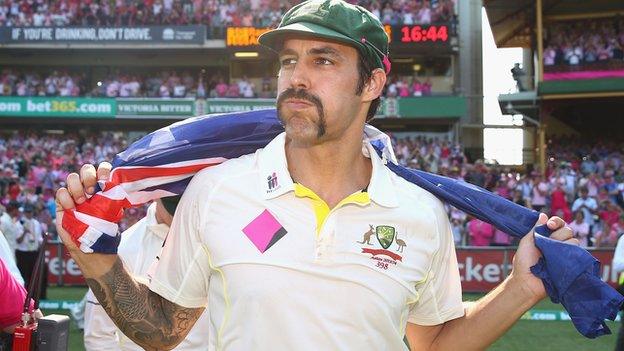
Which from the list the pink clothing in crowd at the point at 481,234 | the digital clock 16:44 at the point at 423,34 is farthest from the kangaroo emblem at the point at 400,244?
the digital clock 16:44 at the point at 423,34

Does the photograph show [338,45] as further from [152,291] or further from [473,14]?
[473,14]

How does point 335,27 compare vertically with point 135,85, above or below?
below

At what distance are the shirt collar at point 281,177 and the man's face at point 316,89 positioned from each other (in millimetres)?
123

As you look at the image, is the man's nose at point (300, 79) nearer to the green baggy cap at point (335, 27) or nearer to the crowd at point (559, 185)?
the green baggy cap at point (335, 27)

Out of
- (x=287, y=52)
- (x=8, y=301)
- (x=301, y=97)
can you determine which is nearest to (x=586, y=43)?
(x=8, y=301)

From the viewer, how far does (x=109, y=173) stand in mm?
2768

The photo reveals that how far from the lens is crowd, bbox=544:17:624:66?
29156 millimetres

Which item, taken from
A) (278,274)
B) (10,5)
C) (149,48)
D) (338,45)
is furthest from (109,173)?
(10,5)

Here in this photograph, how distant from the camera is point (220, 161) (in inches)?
120

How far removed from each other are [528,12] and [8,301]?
33.8 m

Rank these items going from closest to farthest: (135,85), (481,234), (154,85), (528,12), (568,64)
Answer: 1. (481,234)
2. (568,64)
3. (528,12)
4. (135,85)
5. (154,85)

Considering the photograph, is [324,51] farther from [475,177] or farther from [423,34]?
[423,34]

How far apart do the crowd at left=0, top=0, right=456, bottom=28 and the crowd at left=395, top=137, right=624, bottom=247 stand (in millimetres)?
5758

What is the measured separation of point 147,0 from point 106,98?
16.6 ft
